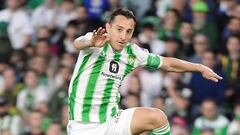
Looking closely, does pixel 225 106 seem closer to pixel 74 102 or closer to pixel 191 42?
pixel 191 42

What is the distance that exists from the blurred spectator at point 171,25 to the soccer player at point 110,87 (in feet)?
17.2

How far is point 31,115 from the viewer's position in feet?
51.8

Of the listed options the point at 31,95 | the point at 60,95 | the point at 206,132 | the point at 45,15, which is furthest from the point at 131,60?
the point at 45,15

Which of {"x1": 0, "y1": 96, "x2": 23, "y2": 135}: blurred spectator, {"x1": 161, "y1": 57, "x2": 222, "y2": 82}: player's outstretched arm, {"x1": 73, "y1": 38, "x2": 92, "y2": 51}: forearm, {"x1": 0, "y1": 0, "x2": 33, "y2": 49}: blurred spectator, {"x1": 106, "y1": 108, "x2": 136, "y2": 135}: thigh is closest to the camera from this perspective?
{"x1": 73, "y1": 38, "x2": 92, "y2": 51}: forearm

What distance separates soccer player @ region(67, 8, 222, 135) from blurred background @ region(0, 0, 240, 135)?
3.51 metres

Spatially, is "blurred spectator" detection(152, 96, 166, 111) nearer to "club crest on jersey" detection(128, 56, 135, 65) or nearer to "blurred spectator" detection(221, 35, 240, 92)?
"blurred spectator" detection(221, 35, 240, 92)

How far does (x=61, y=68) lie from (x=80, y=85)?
18.3 ft

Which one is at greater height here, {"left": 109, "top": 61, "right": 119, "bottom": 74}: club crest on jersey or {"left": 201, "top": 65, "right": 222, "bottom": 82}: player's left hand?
{"left": 109, "top": 61, "right": 119, "bottom": 74}: club crest on jersey

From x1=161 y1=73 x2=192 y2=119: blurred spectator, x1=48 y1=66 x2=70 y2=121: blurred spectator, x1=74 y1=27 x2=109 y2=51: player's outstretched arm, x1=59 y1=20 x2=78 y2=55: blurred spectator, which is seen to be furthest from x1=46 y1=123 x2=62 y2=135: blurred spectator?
x1=74 y1=27 x2=109 y2=51: player's outstretched arm

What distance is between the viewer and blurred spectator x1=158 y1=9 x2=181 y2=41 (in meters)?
16.2

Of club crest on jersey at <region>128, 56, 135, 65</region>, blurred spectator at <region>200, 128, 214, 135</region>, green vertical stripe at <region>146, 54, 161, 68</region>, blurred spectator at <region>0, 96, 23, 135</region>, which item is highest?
club crest on jersey at <region>128, 56, 135, 65</region>

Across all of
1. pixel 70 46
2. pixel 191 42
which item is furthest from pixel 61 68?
pixel 191 42

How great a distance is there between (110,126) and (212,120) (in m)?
3.85

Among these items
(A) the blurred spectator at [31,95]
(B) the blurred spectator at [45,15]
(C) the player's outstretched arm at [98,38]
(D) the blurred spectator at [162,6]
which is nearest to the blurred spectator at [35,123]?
(A) the blurred spectator at [31,95]
